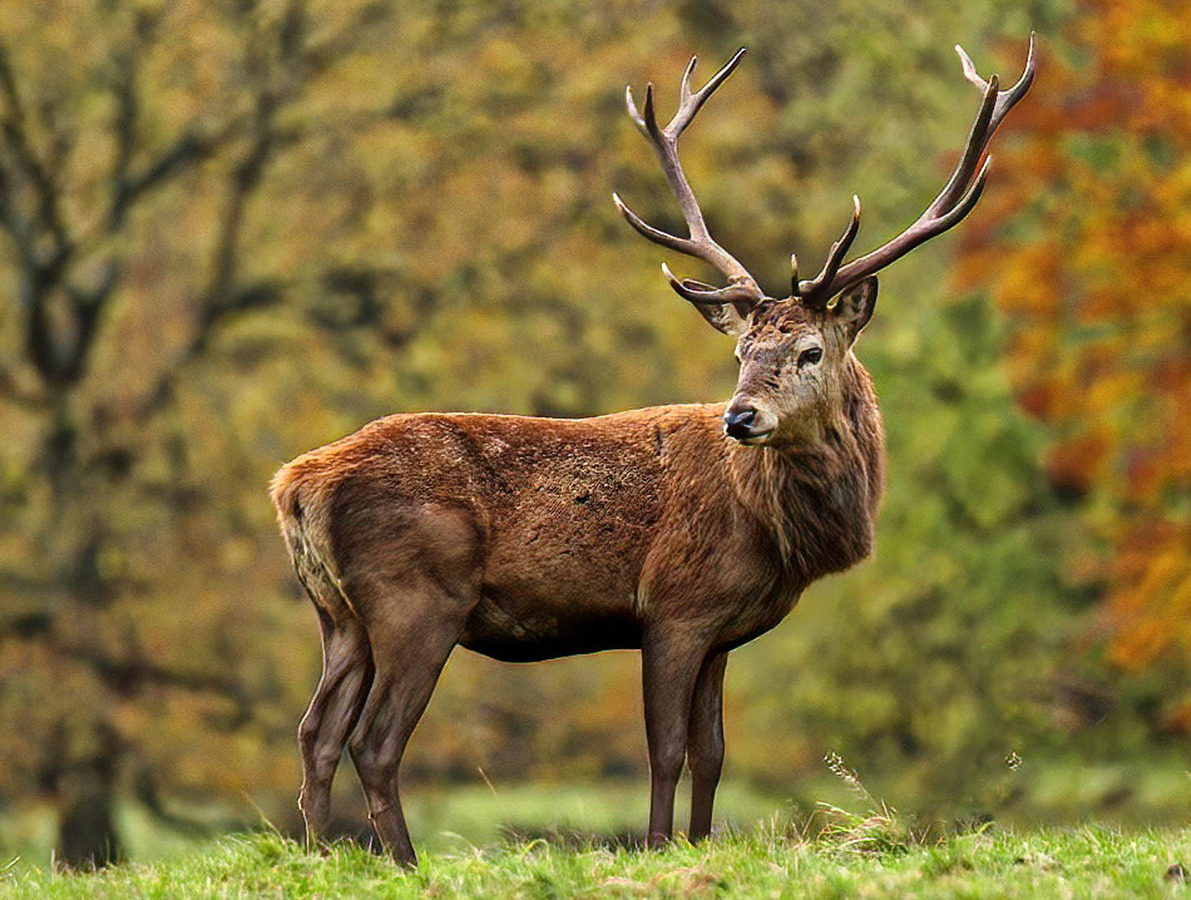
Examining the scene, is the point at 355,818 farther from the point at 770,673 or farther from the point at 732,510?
the point at 732,510

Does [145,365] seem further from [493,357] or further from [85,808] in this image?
[85,808]

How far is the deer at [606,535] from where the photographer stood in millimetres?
7918

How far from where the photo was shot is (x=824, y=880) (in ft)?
19.9

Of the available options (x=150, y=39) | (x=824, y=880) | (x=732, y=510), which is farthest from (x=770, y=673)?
(x=824, y=880)

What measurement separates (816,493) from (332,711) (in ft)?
7.14

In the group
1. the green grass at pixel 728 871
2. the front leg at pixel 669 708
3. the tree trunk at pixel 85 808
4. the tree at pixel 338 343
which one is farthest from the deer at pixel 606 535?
the tree trunk at pixel 85 808

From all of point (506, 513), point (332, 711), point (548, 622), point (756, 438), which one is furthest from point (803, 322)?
point (332, 711)

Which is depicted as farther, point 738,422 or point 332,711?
point 332,711

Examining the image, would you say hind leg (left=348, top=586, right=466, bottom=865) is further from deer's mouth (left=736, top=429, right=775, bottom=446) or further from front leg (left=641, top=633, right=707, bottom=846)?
deer's mouth (left=736, top=429, right=775, bottom=446)

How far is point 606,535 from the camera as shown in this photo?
27.0 feet

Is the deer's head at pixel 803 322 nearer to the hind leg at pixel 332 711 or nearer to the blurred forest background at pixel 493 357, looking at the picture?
the hind leg at pixel 332 711

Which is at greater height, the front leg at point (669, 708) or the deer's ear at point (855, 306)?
the deer's ear at point (855, 306)

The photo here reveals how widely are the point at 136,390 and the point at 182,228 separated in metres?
1.81

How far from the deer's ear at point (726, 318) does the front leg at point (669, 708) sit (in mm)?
1341
